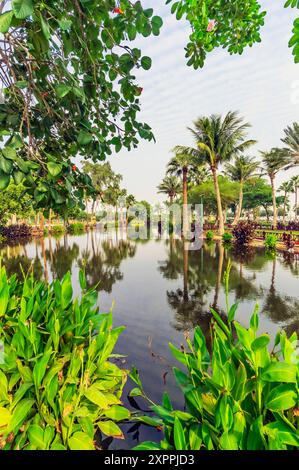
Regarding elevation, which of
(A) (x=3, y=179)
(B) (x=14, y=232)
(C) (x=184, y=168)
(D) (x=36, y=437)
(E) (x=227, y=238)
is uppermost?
(C) (x=184, y=168)

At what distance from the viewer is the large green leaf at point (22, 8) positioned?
1044 mm

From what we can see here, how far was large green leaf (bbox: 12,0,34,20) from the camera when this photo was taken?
104 centimetres

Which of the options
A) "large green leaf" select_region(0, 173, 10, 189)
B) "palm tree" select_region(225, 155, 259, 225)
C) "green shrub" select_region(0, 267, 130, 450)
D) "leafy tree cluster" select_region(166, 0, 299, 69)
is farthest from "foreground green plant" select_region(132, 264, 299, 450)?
"palm tree" select_region(225, 155, 259, 225)

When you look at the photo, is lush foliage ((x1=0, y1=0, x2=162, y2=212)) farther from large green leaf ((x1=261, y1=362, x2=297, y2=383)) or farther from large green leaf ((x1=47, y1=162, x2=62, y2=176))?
large green leaf ((x1=261, y1=362, x2=297, y2=383))

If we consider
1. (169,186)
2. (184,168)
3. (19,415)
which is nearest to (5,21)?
(19,415)

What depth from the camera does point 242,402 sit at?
1.67m

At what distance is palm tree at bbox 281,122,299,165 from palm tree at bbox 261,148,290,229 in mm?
637

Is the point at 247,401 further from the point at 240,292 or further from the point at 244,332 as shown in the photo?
the point at 240,292

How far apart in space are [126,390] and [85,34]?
383cm

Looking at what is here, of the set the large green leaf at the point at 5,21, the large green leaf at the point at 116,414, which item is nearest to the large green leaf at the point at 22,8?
the large green leaf at the point at 5,21

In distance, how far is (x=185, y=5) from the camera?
2252 millimetres

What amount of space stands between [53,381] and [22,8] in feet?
7.68

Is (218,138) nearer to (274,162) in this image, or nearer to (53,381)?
(274,162)
